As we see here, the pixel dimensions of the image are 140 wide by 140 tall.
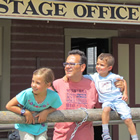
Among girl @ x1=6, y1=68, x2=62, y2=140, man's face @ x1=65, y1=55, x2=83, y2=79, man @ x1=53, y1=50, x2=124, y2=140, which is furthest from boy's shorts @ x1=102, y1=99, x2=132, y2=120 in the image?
girl @ x1=6, y1=68, x2=62, y2=140

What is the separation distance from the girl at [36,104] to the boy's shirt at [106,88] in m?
0.41

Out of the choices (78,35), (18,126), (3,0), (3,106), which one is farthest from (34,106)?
(78,35)

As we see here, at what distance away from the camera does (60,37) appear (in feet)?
18.4

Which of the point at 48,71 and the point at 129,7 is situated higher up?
Result: the point at 129,7

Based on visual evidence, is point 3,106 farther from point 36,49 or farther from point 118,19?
point 118,19

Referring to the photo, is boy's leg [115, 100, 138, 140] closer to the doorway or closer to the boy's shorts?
the boy's shorts

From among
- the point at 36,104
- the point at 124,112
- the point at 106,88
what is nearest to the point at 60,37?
the point at 106,88

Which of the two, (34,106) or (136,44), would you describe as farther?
(136,44)

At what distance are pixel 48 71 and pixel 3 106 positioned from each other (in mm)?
3201

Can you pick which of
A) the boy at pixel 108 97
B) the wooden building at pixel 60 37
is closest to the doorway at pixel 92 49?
the wooden building at pixel 60 37

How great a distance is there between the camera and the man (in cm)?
250

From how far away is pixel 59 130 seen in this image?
2.51 m

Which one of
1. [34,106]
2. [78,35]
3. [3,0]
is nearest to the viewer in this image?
[34,106]

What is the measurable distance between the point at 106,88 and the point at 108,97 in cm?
8
